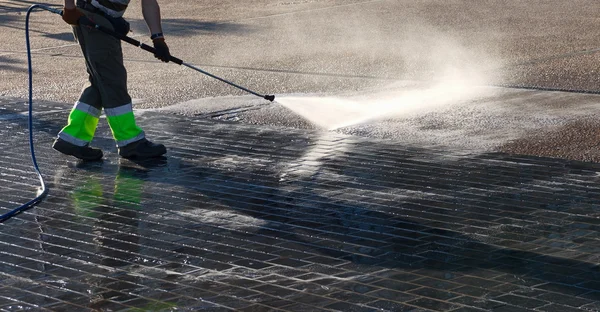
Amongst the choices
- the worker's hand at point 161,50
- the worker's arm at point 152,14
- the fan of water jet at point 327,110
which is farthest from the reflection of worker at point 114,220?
the fan of water jet at point 327,110

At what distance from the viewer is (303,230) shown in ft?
17.2

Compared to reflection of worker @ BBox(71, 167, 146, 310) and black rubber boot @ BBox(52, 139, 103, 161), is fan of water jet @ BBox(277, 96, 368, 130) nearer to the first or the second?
black rubber boot @ BBox(52, 139, 103, 161)

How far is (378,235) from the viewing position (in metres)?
5.10

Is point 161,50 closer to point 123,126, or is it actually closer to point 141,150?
point 123,126

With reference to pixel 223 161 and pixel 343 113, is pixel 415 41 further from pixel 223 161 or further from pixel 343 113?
pixel 223 161

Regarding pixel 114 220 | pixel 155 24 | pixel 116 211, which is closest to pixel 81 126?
pixel 155 24

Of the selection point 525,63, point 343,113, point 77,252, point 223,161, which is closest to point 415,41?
point 525,63

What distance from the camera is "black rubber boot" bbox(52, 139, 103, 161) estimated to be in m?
7.05

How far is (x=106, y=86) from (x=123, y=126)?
0.93 ft

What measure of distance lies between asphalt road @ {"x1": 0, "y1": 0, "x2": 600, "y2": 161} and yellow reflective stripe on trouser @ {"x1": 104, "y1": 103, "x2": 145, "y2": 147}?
1.50 meters

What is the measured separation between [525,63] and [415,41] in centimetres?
237

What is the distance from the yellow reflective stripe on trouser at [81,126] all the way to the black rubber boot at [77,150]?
0.09 feet

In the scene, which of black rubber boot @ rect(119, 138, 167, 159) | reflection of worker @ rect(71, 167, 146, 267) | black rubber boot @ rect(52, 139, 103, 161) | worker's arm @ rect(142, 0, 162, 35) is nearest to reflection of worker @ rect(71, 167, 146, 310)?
reflection of worker @ rect(71, 167, 146, 267)

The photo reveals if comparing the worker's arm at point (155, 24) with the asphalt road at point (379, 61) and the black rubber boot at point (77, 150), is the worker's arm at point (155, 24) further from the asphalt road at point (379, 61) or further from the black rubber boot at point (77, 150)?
the asphalt road at point (379, 61)
